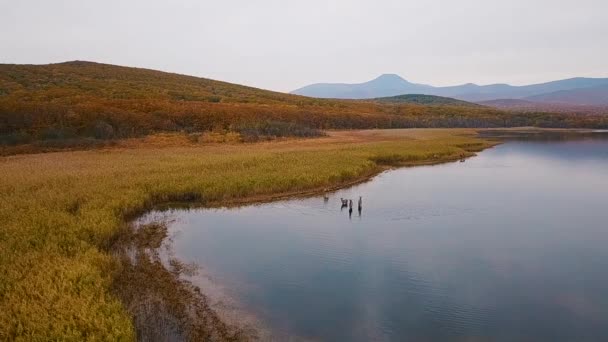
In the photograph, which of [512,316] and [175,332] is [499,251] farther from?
[175,332]

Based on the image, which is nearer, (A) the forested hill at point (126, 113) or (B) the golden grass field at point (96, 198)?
(B) the golden grass field at point (96, 198)

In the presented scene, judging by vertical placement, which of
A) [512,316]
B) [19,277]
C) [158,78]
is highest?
[158,78]

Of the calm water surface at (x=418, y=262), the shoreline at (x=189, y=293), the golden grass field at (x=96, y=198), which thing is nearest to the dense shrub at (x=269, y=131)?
the golden grass field at (x=96, y=198)

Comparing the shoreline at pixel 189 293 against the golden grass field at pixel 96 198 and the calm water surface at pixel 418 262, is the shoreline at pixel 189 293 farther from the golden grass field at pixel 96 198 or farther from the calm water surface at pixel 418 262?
the golden grass field at pixel 96 198

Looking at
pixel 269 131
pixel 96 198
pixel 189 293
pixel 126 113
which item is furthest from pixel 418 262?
pixel 126 113

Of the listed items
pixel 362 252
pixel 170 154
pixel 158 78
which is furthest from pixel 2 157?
pixel 158 78

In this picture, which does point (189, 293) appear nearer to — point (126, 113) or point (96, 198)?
point (96, 198)
